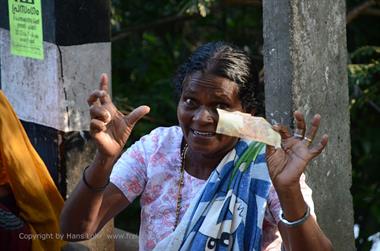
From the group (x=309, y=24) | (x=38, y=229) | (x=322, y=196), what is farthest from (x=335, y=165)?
(x=38, y=229)

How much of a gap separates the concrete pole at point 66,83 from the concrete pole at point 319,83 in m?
0.93

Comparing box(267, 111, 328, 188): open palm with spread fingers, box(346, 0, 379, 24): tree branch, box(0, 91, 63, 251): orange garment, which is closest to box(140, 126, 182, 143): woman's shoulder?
box(267, 111, 328, 188): open palm with spread fingers

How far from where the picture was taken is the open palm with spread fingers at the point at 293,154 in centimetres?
264

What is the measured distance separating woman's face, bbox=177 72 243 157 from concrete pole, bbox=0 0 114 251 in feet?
3.68

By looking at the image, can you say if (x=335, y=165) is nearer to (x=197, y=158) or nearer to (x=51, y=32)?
(x=197, y=158)

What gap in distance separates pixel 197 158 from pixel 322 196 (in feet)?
2.27

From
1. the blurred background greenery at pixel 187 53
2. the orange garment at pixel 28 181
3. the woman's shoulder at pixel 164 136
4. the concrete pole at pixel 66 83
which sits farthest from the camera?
the blurred background greenery at pixel 187 53

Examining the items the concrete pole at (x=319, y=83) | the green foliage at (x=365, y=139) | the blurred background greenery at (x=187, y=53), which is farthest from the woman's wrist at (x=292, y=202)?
the blurred background greenery at (x=187, y=53)

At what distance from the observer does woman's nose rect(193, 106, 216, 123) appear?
116 inches

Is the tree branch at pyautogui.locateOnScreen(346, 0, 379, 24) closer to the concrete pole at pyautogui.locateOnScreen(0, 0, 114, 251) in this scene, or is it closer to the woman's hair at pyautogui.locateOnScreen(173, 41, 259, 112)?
the concrete pole at pyautogui.locateOnScreen(0, 0, 114, 251)

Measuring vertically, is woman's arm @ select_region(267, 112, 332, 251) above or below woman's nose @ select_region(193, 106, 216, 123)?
below

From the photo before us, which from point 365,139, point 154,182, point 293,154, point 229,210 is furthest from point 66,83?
point 365,139

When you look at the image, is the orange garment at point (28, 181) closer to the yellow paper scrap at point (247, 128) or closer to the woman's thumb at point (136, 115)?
the woman's thumb at point (136, 115)

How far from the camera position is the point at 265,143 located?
276 cm
